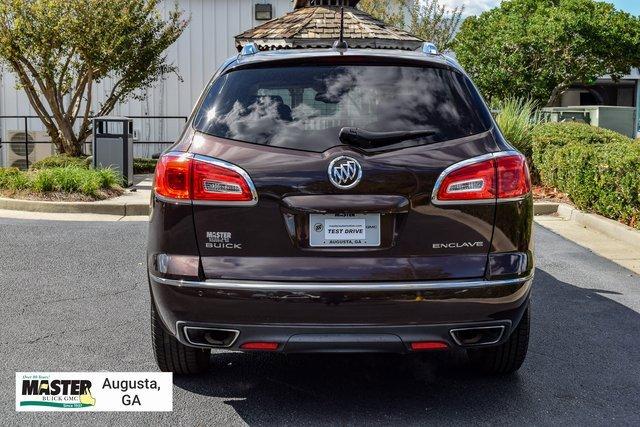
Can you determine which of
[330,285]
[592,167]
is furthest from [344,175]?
[592,167]

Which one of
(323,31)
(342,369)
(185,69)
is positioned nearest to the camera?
(342,369)

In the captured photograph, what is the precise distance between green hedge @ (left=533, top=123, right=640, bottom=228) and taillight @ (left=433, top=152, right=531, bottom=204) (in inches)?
221

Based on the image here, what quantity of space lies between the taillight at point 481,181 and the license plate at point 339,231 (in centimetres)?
36

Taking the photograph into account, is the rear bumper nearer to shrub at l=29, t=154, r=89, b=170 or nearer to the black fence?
shrub at l=29, t=154, r=89, b=170

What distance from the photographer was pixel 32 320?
5.63m

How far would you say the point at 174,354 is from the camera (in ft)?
14.1

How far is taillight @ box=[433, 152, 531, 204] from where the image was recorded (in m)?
3.68

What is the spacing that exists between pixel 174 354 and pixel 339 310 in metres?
1.18

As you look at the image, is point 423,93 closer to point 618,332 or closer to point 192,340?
point 192,340

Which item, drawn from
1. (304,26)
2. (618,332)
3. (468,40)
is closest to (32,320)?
(618,332)

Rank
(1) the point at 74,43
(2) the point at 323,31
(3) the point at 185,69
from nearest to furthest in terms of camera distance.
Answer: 1. (2) the point at 323,31
2. (1) the point at 74,43
3. (3) the point at 185,69

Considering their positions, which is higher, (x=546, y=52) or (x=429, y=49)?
(x=546, y=52)

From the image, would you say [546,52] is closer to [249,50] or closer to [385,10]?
[385,10]

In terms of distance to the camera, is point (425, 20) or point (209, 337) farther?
point (425, 20)
